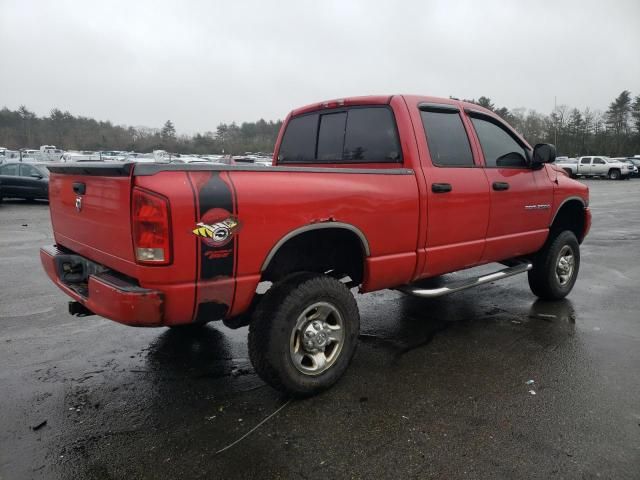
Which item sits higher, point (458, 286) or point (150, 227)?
point (150, 227)

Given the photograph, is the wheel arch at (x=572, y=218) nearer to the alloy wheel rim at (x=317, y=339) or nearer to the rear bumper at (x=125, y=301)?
the alloy wheel rim at (x=317, y=339)

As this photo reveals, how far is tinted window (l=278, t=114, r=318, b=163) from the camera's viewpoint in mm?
4629

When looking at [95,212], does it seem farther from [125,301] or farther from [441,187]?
[441,187]

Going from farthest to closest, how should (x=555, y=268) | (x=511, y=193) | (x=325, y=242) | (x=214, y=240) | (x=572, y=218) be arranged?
(x=572, y=218) → (x=555, y=268) → (x=511, y=193) → (x=325, y=242) → (x=214, y=240)

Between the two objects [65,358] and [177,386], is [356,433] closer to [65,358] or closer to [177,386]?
[177,386]

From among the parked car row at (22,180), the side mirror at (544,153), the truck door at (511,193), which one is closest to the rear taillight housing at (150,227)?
the truck door at (511,193)

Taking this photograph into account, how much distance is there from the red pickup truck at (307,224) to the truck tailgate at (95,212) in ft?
0.04

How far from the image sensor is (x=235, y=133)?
220 ft

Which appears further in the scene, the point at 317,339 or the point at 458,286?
the point at 458,286

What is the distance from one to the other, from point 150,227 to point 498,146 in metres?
3.45

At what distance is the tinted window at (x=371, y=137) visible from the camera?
154 inches

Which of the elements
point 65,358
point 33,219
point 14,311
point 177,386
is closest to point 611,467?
point 177,386

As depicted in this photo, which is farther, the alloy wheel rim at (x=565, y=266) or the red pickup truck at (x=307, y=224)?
the alloy wheel rim at (x=565, y=266)

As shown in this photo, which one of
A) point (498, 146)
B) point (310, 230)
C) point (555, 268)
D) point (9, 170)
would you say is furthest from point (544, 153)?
point (9, 170)
